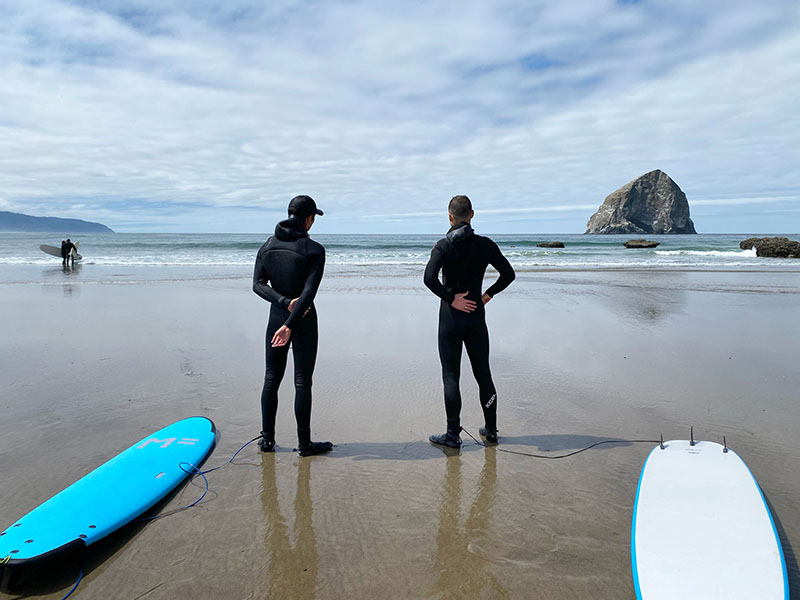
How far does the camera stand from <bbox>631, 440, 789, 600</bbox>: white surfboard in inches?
83.3

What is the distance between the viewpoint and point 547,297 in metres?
12.2

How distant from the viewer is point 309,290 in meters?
3.51

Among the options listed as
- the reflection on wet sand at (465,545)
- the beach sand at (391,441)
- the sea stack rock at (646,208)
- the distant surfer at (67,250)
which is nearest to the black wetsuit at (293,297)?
the beach sand at (391,441)

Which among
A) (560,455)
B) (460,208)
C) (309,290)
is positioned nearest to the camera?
(309,290)

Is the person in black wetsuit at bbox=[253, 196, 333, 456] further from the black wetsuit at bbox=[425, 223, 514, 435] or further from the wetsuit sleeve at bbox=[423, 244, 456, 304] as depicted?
the black wetsuit at bbox=[425, 223, 514, 435]

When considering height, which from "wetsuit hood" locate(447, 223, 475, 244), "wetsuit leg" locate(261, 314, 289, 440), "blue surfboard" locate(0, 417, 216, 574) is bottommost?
"blue surfboard" locate(0, 417, 216, 574)

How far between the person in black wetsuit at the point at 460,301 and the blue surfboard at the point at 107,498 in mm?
1823

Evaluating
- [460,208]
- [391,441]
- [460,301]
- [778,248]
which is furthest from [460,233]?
[778,248]

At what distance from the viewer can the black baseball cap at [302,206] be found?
3.62m

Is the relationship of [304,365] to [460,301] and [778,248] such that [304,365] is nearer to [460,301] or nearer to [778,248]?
[460,301]

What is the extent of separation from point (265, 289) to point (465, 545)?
7.06 feet

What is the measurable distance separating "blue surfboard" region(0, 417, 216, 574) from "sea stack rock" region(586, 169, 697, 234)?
11101cm

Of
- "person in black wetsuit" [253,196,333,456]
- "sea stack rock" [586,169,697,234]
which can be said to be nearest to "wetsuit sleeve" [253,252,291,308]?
"person in black wetsuit" [253,196,333,456]

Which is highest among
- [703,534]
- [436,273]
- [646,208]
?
[646,208]
